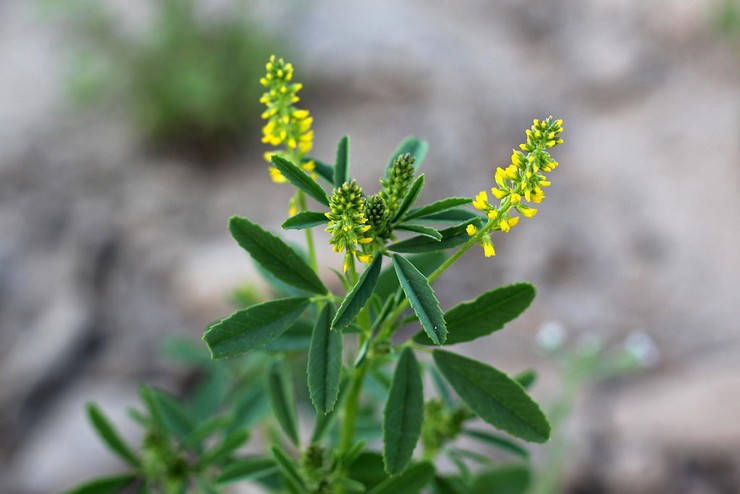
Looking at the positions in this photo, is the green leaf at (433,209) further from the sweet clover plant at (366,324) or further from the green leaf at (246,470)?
the green leaf at (246,470)

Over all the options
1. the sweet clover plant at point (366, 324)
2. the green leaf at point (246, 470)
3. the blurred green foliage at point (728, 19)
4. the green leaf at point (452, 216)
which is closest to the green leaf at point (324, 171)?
the sweet clover plant at point (366, 324)

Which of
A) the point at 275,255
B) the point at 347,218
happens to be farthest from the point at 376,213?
the point at 275,255

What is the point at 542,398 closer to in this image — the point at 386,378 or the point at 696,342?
the point at 696,342

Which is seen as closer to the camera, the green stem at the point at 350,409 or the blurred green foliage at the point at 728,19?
the green stem at the point at 350,409

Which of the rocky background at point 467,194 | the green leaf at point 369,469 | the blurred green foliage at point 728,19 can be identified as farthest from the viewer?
the blurred green foliage at point 728,19

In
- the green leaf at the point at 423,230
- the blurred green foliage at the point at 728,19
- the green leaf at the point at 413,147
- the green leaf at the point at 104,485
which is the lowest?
the green leaf at the point at 104,485

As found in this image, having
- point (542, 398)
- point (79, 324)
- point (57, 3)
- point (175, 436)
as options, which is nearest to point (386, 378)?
point (175, 436)

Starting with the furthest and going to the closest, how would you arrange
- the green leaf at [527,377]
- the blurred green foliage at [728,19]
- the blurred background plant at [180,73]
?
the blurred green foliage at [728,19] → the blurred background plant at [180,73] → the green leaf at [527,377]
